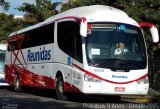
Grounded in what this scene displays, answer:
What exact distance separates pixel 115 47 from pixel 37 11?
89.7 ft

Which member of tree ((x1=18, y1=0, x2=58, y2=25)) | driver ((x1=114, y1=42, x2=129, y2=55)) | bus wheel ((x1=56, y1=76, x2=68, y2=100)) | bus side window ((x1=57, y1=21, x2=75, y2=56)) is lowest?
bus wheel ((x1=56, y1=76, x2=68, y2=100))

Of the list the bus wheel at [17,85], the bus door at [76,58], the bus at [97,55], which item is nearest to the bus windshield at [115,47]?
the bus at [97,55]

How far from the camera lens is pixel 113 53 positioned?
17.2 meters

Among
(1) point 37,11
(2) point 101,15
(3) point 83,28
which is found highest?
(1) point 37,11

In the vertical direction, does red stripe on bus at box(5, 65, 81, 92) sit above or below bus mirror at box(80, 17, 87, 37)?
below

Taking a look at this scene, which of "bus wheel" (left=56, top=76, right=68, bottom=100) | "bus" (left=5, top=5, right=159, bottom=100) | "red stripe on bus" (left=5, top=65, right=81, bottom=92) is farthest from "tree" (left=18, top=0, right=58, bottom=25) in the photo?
"bus wheel" (left=56, top=76, right=68, bottom=100)

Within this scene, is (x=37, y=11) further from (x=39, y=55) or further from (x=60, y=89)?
(x=60, y=89)

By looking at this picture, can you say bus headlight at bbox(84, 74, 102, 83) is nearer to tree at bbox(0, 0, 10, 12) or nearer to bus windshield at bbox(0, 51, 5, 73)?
bus windshield at bbox(0, 51, 5, 73)

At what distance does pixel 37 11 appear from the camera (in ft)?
144


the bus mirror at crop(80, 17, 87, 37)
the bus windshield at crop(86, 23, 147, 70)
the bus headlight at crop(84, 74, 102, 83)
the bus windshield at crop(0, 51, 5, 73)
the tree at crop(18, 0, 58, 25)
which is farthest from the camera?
the tree at crop(18, 0, 58, 25)

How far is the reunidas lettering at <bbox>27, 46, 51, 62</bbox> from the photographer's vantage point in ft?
68.7

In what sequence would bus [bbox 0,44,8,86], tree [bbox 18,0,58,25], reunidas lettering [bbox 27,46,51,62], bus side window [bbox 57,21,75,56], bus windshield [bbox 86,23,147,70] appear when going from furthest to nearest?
1. tree [bbox 18,0,58,25]
2. bus [bbox 0,44,8,86]
3. reunidas lettering [bbox 27,46,51,62]
4. bus side window [bbox 57,21,75,56]
5. bus windshield [bbox 86,23,147,70]

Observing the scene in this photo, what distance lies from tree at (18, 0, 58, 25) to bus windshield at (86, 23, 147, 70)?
2550cm

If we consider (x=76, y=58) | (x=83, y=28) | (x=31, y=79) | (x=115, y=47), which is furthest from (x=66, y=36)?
(x=31, y=79)
